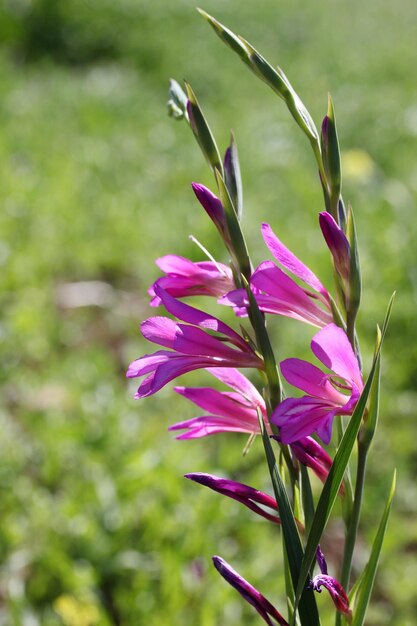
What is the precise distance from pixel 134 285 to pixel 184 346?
7.56 feet

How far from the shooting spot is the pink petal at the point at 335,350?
598 mm

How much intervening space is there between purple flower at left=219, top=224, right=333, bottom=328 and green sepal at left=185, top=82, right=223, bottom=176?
0.26 feet

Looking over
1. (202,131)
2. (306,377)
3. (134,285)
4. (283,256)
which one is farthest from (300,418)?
(134,285)

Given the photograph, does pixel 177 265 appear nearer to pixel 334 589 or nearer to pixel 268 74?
pixel 268 74

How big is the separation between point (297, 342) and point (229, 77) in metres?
3.69

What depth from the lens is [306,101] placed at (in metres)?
5.38

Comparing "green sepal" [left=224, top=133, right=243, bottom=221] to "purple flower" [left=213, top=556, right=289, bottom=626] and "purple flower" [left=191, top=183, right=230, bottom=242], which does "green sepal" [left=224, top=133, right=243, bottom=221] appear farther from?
"purple flower" [left=213, top=556, right=289, bottom=626]

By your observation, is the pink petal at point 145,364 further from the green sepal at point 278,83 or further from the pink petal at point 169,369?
the green sepal at point 278,83

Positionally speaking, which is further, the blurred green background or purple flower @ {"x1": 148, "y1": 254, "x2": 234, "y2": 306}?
the blurred green background

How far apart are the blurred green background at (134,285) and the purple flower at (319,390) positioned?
97 cm

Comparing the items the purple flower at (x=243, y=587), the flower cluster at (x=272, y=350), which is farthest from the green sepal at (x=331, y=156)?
the purple flower at (x=243, y=587)

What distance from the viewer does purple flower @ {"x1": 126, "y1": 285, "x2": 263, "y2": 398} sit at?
0.64 meters

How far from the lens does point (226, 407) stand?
73 centimetres

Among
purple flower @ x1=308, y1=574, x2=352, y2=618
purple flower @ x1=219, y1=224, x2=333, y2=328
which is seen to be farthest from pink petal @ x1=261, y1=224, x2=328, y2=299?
purple flower @ x1=308, y1=574, x2=352, y2=618
